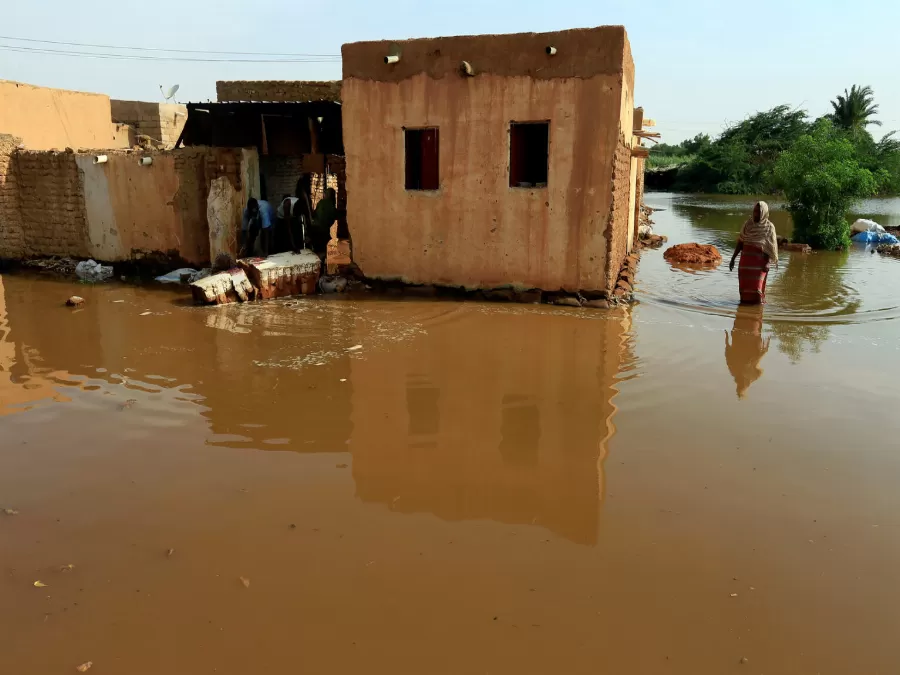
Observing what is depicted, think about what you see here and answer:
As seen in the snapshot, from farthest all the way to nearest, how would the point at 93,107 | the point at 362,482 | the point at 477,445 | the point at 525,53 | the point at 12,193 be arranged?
the point at 93,107 → the point at 12,193 → the point at 525,53 → the point at 477,445 → the point at 362,482

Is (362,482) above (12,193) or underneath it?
underneath

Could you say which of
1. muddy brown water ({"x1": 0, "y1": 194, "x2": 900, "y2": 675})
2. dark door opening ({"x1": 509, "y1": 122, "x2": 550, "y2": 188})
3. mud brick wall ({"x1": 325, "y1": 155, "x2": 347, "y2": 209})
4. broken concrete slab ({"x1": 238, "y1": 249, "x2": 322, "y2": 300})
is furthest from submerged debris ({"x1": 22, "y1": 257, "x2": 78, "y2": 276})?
dark door opening ({"x1": 509, "y1": 122, "x2": 550, "y2": 188})

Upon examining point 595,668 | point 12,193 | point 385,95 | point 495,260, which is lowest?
point 595,668

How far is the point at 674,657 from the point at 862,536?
1.56 m

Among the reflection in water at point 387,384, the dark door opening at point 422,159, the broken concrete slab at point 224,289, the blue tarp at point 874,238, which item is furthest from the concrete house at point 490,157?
the blue tarp at point 874,238

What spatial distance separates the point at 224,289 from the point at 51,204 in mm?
5430

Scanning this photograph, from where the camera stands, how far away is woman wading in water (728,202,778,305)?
9180 mm

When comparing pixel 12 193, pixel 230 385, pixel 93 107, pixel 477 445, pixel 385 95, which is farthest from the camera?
pixel 93 107

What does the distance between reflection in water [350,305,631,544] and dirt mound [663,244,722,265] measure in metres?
7.17

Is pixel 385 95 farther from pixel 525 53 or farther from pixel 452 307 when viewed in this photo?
pixel 452 307

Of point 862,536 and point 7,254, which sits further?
point 7,254

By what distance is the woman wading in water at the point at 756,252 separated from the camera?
918cm

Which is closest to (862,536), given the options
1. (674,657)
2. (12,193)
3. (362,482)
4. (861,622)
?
(861,622)

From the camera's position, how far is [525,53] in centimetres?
873
